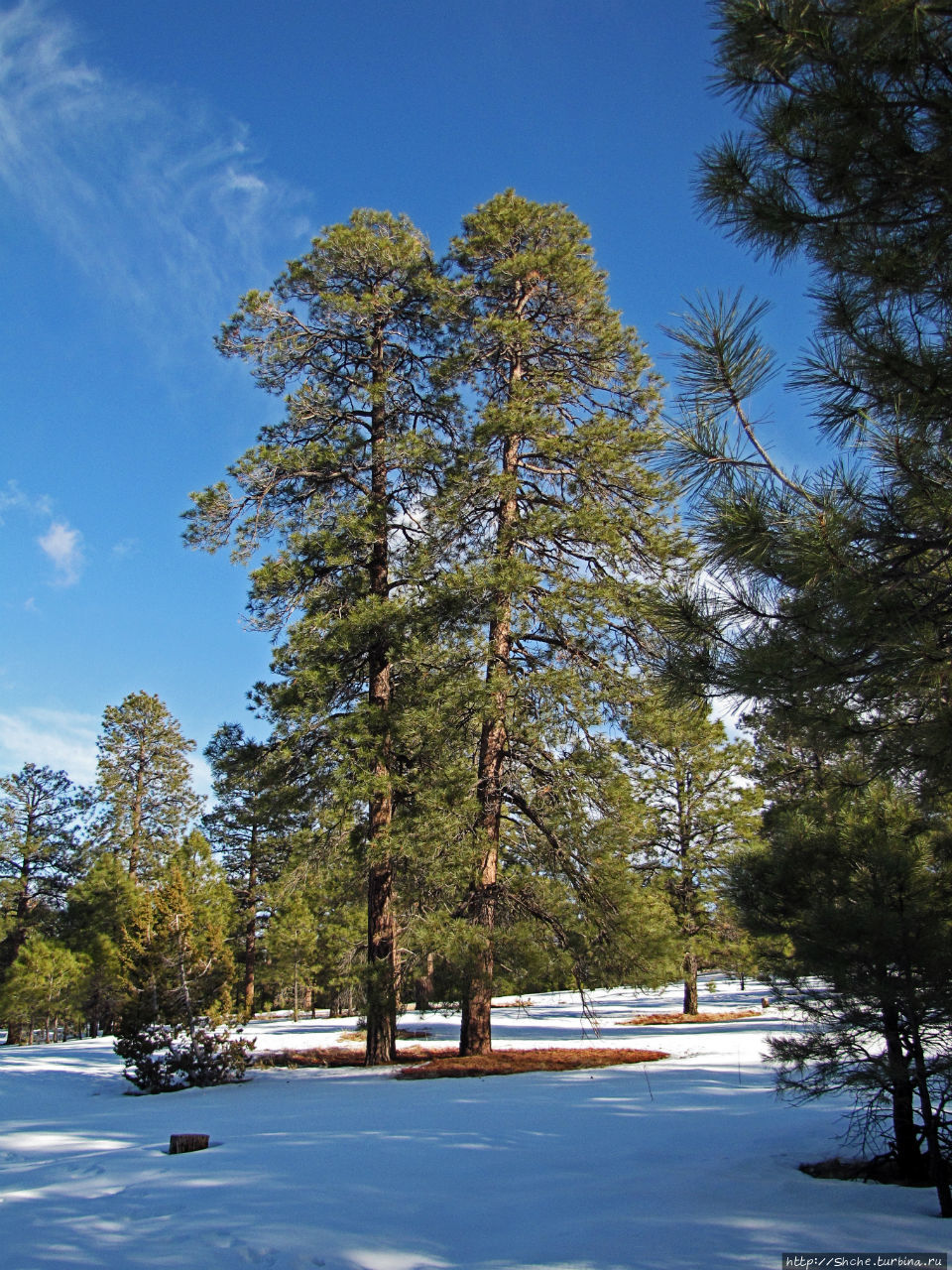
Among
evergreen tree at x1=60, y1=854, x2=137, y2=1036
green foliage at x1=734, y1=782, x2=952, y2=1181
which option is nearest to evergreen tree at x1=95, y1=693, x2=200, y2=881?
evergreen tree at x1=60, y1=854, x2=137, y2=1036

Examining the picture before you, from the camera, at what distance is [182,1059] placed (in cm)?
1109

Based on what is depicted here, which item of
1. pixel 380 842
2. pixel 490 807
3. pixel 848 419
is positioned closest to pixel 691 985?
pixel 490 807

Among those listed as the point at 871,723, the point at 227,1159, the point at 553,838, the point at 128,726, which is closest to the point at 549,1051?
the point at 553,838

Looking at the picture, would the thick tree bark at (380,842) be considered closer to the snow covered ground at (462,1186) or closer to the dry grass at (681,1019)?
the snow covered ground at (462,1186)

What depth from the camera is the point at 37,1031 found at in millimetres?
31656

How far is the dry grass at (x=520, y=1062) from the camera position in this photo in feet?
32.3

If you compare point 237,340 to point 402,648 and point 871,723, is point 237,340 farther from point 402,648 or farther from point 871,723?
point 871,723

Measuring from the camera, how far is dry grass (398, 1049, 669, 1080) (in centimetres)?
985

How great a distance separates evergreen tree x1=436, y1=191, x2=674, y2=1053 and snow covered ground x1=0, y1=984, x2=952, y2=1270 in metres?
3.32

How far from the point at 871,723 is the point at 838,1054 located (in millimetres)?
1891

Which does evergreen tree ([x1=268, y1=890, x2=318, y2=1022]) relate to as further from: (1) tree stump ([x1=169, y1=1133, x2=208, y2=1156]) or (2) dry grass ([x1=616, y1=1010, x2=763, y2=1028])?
(1) tree stump ([x1=169, y1=1133, x2=208, y2=1156])

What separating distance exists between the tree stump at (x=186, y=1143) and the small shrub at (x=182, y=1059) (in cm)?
580

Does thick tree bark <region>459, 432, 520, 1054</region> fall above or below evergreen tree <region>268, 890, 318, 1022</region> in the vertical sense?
above

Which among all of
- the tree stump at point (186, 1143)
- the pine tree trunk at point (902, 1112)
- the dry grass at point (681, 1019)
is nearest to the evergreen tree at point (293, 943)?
the dry grass at point (681, 1019)
